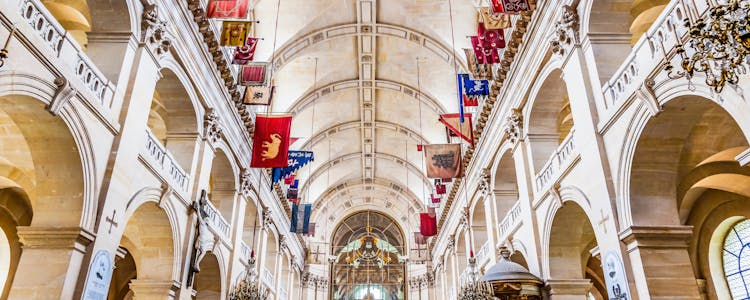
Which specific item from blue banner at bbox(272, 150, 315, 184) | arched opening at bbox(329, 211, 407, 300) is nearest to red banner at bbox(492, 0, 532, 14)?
blue banner at bbox(272, 150, 315, 184)

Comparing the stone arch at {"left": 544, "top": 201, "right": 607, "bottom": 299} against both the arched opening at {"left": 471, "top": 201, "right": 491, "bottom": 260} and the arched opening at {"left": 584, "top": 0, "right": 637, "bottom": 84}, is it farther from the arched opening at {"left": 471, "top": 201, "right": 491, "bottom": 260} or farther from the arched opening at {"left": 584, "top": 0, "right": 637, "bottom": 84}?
the arched opening at {"left": 471, "top": 201, "right": 491, "bottom": 260}

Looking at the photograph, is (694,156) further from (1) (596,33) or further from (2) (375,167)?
(2) (375,167)

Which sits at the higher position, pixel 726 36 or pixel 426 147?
pixel 426 147

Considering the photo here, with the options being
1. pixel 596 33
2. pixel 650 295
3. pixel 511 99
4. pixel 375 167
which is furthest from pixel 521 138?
pixel 375 167

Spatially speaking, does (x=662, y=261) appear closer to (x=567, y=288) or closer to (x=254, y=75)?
(x=567, y=288)

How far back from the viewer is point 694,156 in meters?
9.38

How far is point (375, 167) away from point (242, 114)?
58.2 ft

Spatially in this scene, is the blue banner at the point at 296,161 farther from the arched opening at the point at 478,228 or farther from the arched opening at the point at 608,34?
the arched opening at the point at 608,34

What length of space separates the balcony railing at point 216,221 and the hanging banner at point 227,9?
5.15 meters

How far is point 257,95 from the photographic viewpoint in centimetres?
1616

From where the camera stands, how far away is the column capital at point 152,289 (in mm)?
11195

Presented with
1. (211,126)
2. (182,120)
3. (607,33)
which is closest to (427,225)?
(211,126)

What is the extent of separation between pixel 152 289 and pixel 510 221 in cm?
1005

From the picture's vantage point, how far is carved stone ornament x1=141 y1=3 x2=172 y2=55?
10109 mm
